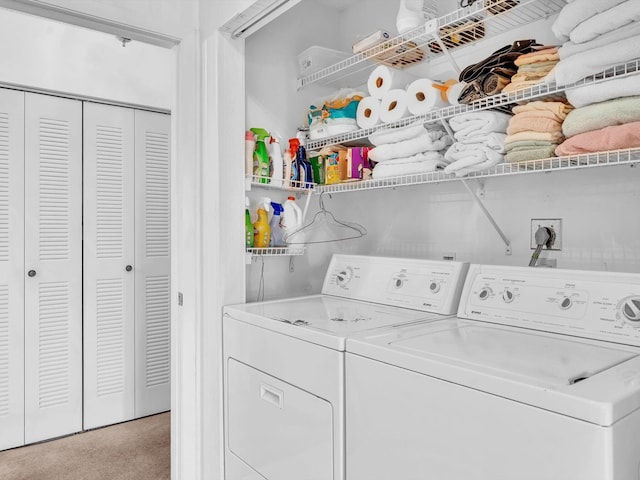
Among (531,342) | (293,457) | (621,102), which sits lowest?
(293,457)

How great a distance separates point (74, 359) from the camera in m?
2.88

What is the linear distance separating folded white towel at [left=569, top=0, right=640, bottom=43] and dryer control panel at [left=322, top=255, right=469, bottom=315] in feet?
2.78

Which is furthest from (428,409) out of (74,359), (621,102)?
(74,359)

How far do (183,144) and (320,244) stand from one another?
886 mm

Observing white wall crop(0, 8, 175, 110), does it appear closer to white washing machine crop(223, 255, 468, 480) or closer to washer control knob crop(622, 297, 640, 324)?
white washing machine crop(223, 255, 468, 480)

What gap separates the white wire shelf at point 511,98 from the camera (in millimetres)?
1299

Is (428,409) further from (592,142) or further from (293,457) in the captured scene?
(592,142)

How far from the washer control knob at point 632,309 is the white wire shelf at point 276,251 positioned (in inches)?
54.0

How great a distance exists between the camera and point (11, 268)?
8.75 ft

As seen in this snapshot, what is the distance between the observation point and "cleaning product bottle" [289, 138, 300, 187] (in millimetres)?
2342

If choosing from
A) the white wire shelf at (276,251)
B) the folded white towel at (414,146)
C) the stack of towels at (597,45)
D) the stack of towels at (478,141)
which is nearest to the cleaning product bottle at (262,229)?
the white wire shelf at (276,251)

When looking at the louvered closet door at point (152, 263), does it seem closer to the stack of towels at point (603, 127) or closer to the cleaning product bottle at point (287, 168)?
the cleaning product bottle at point (287, 168)

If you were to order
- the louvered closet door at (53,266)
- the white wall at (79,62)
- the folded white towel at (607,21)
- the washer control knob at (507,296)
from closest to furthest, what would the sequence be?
1. the folded white towel at (607,21)
2. the washer control knob at (507,296)
3. the white wall at (79,62)
4. the louvered closet door at (53,266)

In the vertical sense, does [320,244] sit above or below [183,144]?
below
